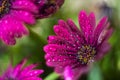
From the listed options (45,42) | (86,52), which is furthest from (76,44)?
(45,42)

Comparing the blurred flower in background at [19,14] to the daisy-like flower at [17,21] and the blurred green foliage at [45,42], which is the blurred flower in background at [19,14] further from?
the blurred green foliage at [45,42]

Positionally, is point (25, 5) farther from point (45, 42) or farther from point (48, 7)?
point (45, 42)

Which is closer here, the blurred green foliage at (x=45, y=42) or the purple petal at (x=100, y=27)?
the purple petal at (x=100, y=27)

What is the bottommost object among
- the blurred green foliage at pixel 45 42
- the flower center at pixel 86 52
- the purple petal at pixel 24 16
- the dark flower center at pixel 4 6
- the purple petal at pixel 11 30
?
the blurred green foliage at pixel 45 42

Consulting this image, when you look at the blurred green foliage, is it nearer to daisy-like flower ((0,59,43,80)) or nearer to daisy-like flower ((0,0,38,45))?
daisy-like flower ((0,59,43,80))

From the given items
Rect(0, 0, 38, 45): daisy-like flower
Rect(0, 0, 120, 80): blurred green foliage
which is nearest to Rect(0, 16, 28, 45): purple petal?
Rect(0, 0, 38, 45): daisy-like flower

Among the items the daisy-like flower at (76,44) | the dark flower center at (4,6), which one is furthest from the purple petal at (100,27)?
the dark flower center at (4,6)

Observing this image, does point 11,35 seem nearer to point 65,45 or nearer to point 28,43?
point 65,45
